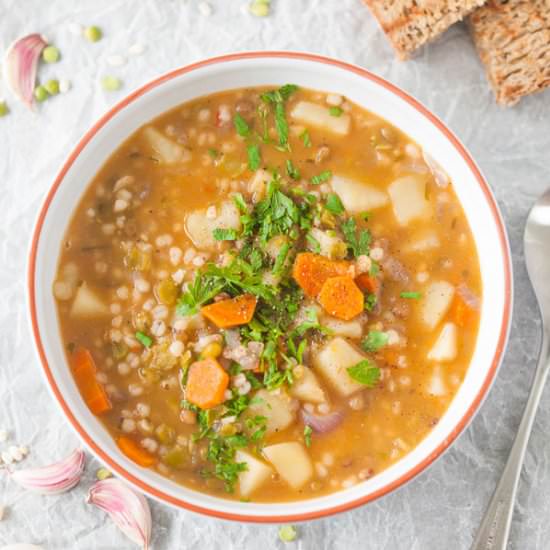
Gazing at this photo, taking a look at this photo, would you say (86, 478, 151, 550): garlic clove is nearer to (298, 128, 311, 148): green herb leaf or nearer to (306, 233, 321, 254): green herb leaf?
(306, 233, 321, 254): green herb leaf

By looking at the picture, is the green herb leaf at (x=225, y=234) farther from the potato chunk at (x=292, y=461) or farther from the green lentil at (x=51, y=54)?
the green lentil at (x=51, y=54)

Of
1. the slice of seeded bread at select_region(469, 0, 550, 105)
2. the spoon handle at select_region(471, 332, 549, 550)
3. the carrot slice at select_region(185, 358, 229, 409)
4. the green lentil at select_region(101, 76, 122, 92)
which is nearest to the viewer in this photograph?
the carrot slice at select_region(185, 358, 229, 409)

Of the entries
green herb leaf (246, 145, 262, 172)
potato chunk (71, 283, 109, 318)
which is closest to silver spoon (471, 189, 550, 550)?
green herb leaf (246, 145, 262, 172)

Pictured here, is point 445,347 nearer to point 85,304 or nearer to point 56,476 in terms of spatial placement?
point 85,304

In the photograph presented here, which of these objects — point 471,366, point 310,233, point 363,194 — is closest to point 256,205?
point 310,233

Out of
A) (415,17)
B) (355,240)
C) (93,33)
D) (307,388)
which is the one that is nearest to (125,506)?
(307,388)

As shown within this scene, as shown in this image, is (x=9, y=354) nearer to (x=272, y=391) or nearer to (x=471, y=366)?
(x=272, y=391)
